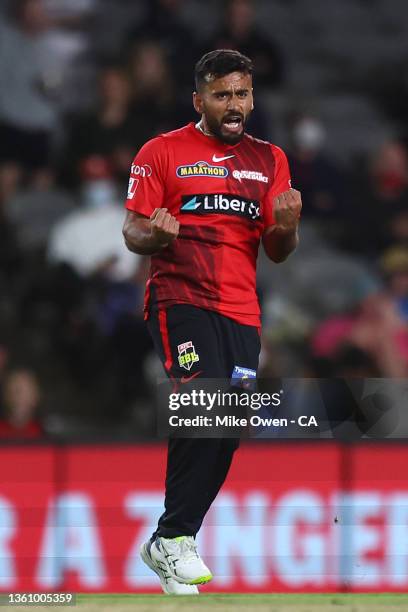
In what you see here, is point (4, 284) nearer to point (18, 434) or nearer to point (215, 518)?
point (18, 434)

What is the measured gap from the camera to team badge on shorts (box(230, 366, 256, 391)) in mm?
5191

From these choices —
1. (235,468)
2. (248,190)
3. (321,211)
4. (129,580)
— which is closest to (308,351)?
(321,211)

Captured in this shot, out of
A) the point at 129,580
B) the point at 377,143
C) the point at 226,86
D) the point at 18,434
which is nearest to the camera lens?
the point at 226,86

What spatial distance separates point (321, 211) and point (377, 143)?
1.23 metres

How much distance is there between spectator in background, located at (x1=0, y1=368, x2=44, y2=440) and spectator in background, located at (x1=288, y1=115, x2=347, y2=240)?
2855 millimetres

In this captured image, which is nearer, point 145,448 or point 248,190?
point 248,190

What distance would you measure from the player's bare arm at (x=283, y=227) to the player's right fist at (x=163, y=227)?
15.7 inches

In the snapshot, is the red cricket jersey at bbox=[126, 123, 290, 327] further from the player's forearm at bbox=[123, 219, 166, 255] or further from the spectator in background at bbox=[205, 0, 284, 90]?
the spectator in background at bbox=[205, 0, 284, 90]

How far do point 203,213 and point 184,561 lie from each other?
4.25ft

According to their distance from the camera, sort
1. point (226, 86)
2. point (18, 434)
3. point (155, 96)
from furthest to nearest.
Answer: point (155, 96) → point (18, 434) → point (226, 86)

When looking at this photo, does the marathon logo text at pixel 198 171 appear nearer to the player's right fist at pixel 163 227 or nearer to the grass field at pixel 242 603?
the player's right fist at pixel 163 227

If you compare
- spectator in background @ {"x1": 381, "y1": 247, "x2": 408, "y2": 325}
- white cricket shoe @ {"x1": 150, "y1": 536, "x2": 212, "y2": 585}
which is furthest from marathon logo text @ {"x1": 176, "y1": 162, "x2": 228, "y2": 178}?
spectator in background @ {"x1": 381, "y1": 247, "x2": 408, "y2": 325}

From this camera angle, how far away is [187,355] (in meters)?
5.14

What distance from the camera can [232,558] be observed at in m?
6.69
